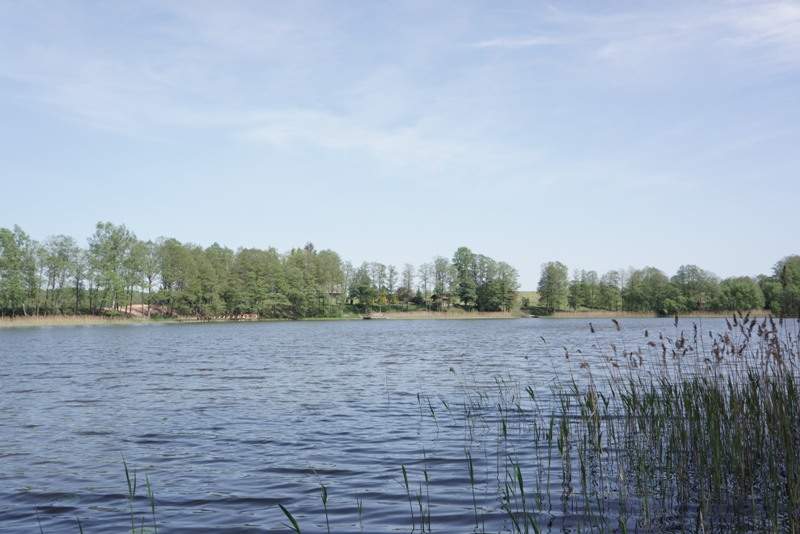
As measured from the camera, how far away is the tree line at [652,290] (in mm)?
119438

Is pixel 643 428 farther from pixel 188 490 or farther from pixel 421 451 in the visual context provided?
pixel 188 490

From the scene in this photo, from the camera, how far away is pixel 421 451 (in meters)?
12.4

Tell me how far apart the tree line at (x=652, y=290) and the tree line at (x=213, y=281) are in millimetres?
11319

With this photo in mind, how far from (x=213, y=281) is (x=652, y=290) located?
92.7 m

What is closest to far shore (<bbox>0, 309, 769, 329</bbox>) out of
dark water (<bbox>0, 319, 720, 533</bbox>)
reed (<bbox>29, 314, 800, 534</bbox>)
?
dark water (<bbox>0, 319, 720, 533</bbox>)

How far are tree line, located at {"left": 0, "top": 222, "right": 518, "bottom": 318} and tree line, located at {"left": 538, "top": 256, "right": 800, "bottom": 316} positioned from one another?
11319mm

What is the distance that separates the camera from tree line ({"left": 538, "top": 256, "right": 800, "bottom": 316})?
11944 cm

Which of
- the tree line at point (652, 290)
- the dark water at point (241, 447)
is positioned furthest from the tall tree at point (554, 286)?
the dark water at point (241, 447)

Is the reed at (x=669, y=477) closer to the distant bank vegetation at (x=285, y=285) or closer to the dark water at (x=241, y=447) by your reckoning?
the dark water at (x=241, y=447)

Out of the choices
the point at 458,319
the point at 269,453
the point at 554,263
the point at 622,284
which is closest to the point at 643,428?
the point at 269,453

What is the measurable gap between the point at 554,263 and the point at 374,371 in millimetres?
137737

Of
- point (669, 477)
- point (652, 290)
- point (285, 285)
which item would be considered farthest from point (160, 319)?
point (669, 477)

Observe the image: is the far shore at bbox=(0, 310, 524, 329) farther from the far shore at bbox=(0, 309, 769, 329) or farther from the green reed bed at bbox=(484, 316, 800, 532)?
the green reed bed at bbox=(484, 316, 800, 532)

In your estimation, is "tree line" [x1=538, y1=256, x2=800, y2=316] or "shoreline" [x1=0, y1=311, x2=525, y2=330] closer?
"shoreline" [x1=0, y1=311, x2=525, y2=330]
